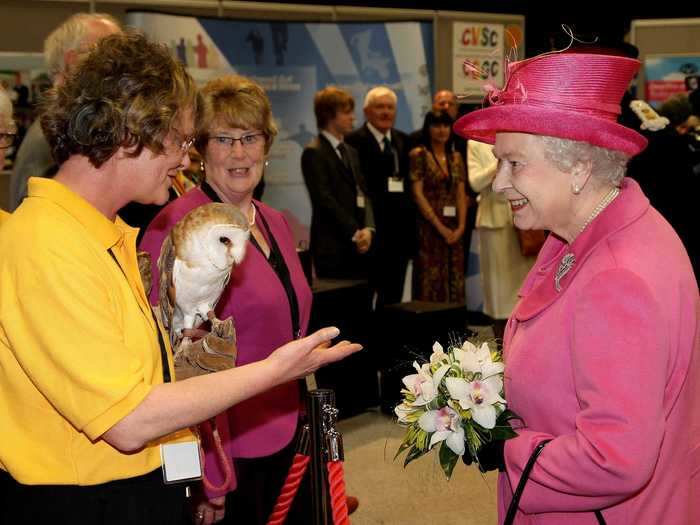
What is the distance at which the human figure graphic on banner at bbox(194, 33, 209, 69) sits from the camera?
716 cm

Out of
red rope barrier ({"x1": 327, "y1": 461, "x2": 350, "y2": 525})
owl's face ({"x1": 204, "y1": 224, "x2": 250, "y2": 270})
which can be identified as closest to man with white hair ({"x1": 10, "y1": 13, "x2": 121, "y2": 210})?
owl's face ({"x1": 204, "y1": 224, "x2": 250, "y2": 270})

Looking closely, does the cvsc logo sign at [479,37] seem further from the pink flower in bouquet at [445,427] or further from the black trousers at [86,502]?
the black trousers at [86,502]

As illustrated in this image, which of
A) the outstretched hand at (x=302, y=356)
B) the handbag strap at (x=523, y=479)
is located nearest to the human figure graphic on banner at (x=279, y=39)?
the outstretched hand at (x=302, y=356)

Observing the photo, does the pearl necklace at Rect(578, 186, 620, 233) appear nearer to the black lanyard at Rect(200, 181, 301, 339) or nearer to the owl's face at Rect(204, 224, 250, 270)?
the owl's face at Rect(204, 224, 250, 270)

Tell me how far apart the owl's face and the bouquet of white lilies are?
56 centimetres

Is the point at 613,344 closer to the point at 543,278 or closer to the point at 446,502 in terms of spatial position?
the point at 543,278

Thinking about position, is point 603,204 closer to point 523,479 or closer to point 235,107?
point 523,479

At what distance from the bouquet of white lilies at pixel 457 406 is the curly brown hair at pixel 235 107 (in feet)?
3.80

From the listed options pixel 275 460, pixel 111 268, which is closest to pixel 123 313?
pixel 111 268

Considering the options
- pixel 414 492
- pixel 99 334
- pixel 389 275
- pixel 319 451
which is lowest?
pixel 414 492

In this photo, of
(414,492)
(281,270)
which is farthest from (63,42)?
(414,492)

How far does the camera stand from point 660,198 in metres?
Answer: 4.47

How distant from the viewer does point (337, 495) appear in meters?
2.03

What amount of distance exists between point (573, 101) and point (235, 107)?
4.26 ft
